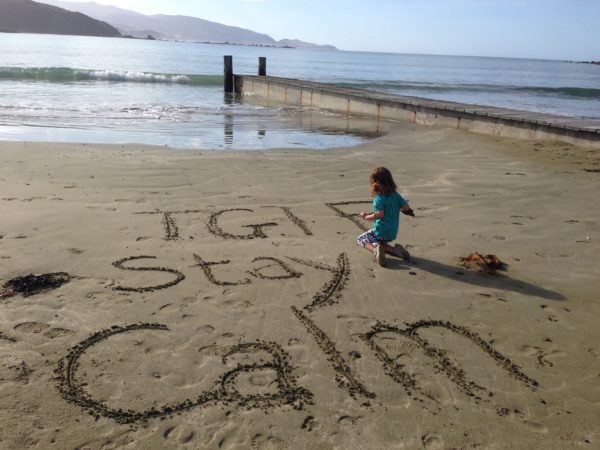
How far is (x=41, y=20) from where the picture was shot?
517 feet

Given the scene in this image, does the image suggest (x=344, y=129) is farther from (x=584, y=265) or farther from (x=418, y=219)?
(x=584, y=265)

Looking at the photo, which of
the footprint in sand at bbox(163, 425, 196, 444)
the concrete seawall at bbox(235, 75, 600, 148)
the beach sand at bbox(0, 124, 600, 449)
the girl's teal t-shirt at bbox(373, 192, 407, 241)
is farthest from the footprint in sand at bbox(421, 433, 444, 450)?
the concrete seawall at bbox(235, 75, 600, 148)

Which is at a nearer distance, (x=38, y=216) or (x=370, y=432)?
(x=370, y=432)

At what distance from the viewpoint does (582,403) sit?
279 centimetres

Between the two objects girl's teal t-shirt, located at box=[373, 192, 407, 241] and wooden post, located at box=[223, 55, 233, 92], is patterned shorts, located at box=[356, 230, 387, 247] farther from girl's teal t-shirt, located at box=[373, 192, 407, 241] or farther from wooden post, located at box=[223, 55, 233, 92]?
wooden post, located at box=[223, 55, 233, 92]

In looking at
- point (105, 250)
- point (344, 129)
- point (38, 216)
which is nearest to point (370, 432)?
point (105, 250)

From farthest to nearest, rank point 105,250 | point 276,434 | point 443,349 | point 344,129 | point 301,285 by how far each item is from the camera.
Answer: point 344,129, point 105,250, point 301,285, point 443,349, point 276,434

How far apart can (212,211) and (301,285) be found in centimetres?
211

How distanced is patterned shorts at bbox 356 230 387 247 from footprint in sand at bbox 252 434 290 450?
2.50m

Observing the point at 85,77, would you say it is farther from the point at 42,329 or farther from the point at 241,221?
the point at 42,329

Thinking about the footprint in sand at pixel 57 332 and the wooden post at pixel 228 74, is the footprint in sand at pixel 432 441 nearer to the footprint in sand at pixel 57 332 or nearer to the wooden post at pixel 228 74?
the footprint in sand at pixel 57 332

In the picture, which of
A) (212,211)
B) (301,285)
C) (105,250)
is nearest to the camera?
(301,285)

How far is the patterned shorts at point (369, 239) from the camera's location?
472cm

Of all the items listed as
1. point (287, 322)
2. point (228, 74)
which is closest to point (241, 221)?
point (287, 322)
